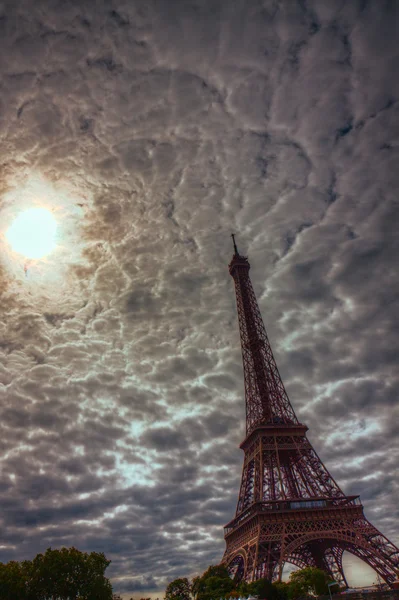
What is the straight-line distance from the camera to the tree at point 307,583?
5128 centimetres

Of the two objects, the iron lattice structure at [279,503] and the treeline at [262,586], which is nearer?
the treeline at [262,586]

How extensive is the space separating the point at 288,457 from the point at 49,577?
44.4 metres

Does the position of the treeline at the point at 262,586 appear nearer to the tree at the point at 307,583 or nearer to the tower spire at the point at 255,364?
the tree at the point at 307,583

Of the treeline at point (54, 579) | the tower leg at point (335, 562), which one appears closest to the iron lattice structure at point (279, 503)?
the tower leg at point (335, 562)

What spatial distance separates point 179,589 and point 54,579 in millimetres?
28181

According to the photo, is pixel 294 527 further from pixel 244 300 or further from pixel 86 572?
pixel 244 300

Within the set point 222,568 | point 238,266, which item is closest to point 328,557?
point 222,568

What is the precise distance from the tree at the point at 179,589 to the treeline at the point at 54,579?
57.5 ft

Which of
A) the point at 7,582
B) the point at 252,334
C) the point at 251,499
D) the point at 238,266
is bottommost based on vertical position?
the point at 7,582

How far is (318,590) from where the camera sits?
173 ft

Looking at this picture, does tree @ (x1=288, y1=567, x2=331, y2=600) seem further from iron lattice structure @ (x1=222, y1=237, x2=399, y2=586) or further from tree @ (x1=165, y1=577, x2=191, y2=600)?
tree @ (x1=165, y1=577, x2=191, y2=600)

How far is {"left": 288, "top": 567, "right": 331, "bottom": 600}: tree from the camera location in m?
51.3

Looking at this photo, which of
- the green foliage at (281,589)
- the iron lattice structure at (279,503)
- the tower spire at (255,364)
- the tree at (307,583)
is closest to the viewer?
the green foliage at (281,589)

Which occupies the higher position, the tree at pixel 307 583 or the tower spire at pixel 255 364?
the tower spire at pixel 255 364
